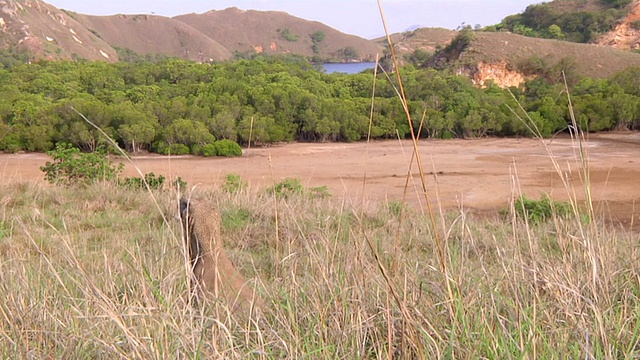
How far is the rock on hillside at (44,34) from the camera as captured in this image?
62375mm

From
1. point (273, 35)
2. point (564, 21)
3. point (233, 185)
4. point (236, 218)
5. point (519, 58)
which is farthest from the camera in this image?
point (273, 35)

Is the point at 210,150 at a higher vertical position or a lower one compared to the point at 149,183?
lower

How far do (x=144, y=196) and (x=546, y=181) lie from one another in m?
9.81

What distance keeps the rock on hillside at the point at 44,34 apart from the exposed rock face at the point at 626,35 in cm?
4736

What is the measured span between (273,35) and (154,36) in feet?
76.4

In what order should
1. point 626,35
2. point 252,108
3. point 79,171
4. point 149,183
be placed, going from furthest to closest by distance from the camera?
1. point 626,35
2. point 252,108
3. point 79,171
4. point 149,183

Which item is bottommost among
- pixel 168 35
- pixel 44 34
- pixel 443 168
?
pixel 443 168

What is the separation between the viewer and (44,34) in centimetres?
6644

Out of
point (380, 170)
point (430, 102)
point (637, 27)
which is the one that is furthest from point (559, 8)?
point (380, 170)

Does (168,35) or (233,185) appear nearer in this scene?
(233,185)

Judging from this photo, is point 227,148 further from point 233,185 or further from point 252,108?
point 233,185

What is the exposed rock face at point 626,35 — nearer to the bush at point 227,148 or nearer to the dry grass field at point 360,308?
the bush at point 227,148

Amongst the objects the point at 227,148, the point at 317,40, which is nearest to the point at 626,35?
the point at 227,148

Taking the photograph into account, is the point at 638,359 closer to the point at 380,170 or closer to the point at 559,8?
the point at 380,170
